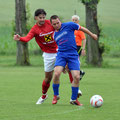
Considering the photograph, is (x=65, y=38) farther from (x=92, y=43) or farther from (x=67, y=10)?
(x=67, y=10)

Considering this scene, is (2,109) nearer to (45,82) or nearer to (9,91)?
(45,82)

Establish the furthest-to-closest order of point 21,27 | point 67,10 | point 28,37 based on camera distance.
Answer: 1. point 67,10
2. point 21,27
3. point 28,37

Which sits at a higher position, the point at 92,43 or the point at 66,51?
the point at 66,51

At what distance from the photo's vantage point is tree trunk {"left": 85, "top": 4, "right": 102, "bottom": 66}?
26.0 meters

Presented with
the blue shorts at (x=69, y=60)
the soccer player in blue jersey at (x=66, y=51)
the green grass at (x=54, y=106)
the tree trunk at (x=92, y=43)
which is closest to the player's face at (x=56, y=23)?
the soccer player in blue jersey at (x=66, y=51)

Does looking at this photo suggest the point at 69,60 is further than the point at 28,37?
No

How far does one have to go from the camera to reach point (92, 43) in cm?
2652

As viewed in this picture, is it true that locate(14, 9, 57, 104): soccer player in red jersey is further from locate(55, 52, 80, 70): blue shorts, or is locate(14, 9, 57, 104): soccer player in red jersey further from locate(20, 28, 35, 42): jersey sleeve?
locate(55, 52, 80, 70): blue shorts

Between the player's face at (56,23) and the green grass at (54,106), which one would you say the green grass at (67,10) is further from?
the player's face at (56,23)

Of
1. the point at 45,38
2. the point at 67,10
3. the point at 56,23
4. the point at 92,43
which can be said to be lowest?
the point at 67,10

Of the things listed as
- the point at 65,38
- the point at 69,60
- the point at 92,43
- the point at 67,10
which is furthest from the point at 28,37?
the point at 67,10

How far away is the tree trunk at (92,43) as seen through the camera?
25984mm

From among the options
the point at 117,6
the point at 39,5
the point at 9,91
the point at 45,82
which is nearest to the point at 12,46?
the point at 9,91

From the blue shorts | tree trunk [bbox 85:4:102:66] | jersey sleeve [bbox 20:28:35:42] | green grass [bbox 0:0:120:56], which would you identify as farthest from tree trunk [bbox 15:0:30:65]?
green grass [bbox 0:0:120:56]
